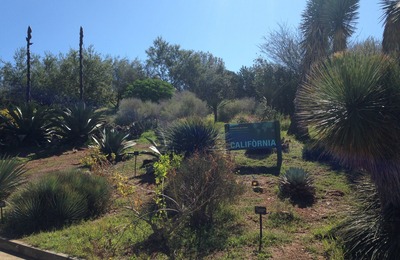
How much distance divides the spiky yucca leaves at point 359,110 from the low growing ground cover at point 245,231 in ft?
4.85

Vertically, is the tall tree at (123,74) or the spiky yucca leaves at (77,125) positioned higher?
the tall tree at (123,74)

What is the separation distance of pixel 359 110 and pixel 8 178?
8.81 metres

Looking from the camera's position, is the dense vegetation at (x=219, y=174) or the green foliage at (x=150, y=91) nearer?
the dense vegetation at (x=219, y=174)

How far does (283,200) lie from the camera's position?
9438 millimetres

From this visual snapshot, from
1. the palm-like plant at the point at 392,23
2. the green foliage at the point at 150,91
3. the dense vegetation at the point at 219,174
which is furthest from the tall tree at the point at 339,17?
the green foliage at the point at 150,91

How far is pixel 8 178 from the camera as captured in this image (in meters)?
11.5

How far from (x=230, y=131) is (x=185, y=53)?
49663 millimetres

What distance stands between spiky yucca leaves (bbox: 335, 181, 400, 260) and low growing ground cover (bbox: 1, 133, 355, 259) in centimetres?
20

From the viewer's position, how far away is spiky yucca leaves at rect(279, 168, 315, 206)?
31.1 ft

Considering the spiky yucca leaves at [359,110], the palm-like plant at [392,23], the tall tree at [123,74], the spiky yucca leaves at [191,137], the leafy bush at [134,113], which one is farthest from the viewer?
the tall tree at [123,74]

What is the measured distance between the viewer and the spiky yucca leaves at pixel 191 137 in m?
12.0

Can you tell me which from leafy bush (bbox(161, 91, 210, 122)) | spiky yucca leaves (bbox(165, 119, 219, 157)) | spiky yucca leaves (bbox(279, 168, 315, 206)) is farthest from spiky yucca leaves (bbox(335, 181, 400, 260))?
leafy bush (bbox(161, 91, 210, 122))

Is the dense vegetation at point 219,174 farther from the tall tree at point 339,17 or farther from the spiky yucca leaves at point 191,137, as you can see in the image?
the tall tree at point 339,17

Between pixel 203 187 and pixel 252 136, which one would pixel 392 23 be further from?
pixel 203 187
